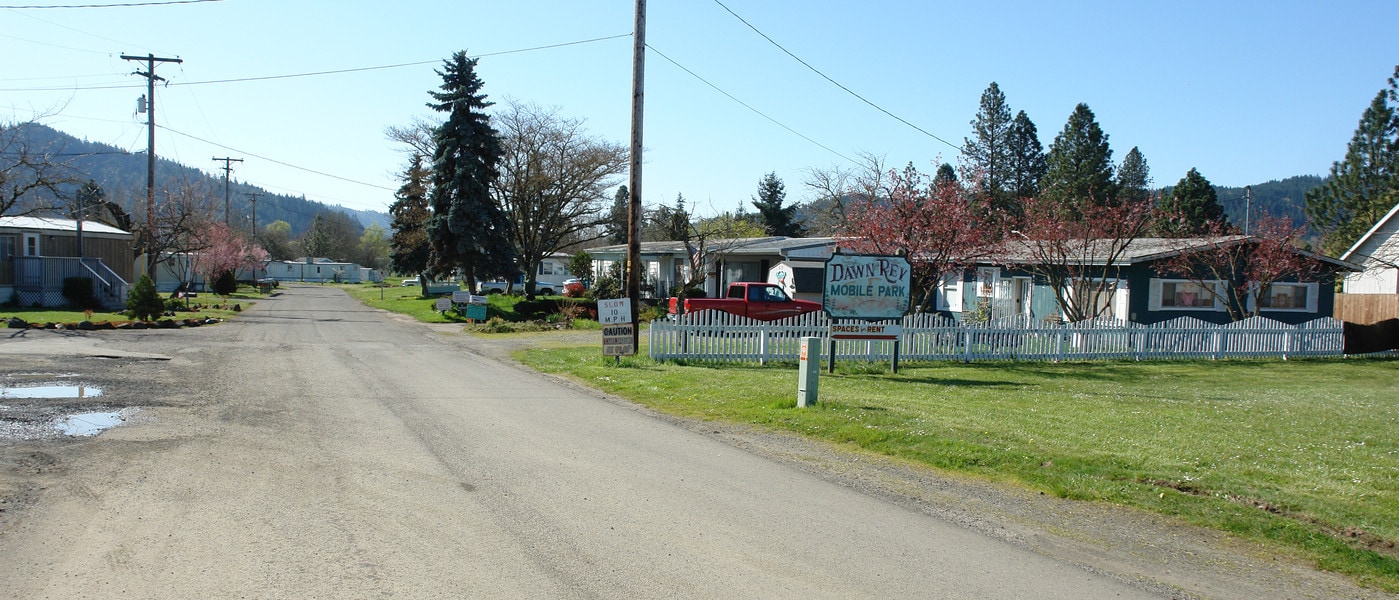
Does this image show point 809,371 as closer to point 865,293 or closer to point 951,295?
point 865,293

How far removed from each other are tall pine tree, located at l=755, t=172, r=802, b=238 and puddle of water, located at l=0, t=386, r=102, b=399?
61.2 meters

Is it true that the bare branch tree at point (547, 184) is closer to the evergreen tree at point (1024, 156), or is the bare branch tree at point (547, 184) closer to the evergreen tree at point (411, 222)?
the evergreen tree at point (411, 222)

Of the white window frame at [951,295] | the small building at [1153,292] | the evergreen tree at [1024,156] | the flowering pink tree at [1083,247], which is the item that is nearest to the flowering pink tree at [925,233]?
the flowering pink tree at [1083,247]

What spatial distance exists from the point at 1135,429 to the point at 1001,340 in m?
9.53

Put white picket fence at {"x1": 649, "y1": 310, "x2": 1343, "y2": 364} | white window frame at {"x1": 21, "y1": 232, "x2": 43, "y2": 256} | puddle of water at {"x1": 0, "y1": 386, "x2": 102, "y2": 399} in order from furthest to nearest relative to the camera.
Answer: white window frame at {"x1": 21, "y1": 232, "x2": 43, "y2": 256} < white picket fence at {"x1": 649, "y1": 310, "x2": 1343, "y2": 364} < puddle of water at {"x1": 0, "y1": 386, "x2": 102, "y2": 399}

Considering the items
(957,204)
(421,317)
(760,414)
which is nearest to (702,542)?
(760,414)

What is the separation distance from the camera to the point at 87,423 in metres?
9.81

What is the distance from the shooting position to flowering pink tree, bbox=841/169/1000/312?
70.0 feet

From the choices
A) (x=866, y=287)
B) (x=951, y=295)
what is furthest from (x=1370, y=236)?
(x=866, y=287)

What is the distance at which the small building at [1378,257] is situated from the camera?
31.3m

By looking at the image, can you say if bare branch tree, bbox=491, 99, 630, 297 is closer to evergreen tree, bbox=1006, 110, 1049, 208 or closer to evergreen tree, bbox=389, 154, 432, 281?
evergreen tree, bbox=389, 154, 432, 281

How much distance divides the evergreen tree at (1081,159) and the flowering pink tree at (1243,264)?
26392 mm

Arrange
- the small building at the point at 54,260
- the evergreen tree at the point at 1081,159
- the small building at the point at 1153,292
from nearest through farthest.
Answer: the small building at the point at 1153,292 → the small building at the point at 54,260 → the evergreen tree at the point at 1081,159

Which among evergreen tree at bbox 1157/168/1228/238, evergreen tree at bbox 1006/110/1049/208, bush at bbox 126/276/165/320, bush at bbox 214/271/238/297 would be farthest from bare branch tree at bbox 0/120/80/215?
evergreen tree at bbox 1006/110/1049/208
